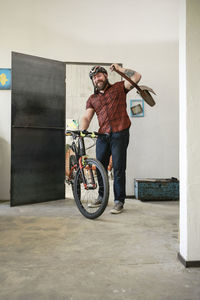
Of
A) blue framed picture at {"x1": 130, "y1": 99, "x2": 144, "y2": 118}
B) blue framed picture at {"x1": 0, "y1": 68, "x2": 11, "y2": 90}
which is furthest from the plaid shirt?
blue framed picture at {"x1": 0, "y1": 68, "x2": 11, "y2": 90}

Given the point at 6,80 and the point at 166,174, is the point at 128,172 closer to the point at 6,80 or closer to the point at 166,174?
the point at 166,174

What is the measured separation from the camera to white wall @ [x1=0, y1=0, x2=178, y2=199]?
3838mm

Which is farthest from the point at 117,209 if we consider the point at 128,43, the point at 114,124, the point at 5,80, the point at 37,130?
the point at 128,43

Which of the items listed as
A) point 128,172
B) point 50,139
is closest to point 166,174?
point 128,172

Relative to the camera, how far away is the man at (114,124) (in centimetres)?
295

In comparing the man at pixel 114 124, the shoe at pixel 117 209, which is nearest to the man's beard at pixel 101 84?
the man at pixel 114 124

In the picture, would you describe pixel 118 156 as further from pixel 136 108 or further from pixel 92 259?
pixel 92 259

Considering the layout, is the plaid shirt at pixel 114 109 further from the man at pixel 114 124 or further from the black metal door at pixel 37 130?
the black metal door at pixel 37 130

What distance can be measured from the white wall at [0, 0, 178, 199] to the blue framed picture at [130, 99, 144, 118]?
0.08 metres

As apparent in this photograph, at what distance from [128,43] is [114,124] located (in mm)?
1654

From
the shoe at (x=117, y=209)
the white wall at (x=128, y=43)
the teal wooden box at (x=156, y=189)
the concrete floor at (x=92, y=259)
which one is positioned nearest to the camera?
the concrete floor at (x=92, y=259)

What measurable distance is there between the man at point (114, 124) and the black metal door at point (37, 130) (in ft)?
2.35

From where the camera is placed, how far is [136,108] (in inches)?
157

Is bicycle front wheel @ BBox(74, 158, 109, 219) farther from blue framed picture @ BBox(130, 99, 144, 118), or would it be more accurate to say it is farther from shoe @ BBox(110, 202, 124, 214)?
blue framed picture @ BBox(130, 99, 144, 118)
